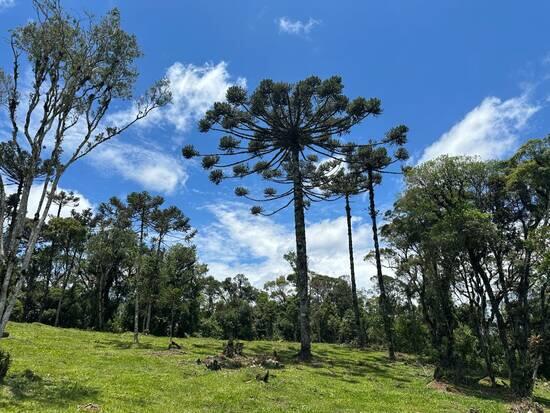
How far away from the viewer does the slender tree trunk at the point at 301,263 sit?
26.4m

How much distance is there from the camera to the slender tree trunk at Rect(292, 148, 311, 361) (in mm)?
26398

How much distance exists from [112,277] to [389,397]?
51.4m

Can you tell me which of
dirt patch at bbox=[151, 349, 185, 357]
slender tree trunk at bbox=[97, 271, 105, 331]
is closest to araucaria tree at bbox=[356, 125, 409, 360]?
dirt patch at bbox=[151, 349, 185, 357]

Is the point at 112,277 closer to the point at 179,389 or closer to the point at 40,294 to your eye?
the point at 40,294

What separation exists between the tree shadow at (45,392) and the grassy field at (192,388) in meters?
0.02

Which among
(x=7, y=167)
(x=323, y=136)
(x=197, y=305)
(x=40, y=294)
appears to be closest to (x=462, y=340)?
(x=323, y=136)

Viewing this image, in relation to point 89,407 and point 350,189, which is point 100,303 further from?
point 89,407

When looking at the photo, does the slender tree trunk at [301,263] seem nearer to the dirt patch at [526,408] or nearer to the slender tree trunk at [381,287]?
the slender tree trunk at [381,287]

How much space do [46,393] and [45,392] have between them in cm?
15

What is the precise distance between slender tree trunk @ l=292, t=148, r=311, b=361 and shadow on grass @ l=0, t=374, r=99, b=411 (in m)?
15.3

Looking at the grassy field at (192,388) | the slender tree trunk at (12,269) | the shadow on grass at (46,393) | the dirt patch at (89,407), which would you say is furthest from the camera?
the slender tree trunk at (12,269)

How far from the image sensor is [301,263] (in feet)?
89.0

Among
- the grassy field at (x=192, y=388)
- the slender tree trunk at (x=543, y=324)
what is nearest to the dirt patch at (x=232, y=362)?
the grassy field at (x=192, y=388)

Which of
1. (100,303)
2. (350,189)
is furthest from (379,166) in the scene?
(100,303)
